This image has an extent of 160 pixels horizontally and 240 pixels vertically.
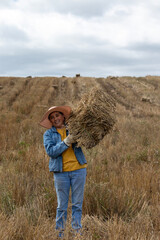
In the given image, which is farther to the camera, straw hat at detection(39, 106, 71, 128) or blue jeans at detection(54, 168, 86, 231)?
straw hat at detection(39, 106, 71, 128)

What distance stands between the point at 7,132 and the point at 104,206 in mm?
5703

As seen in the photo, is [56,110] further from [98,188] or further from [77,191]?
[98,188]

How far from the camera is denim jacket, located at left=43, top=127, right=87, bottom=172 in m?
3.13

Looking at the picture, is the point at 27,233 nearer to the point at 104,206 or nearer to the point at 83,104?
the point at 104,206

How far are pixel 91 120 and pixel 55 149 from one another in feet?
1.86

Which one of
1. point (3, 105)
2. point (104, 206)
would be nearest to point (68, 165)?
point (104, 206)

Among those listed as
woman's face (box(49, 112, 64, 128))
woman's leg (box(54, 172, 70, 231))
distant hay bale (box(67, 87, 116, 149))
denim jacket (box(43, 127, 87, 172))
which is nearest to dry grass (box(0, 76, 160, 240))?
woman's leg (box(54, 172, 70, 231))

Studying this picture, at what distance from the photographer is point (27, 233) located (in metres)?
2.96

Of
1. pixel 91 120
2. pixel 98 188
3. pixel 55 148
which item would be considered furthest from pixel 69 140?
pixel 98 188

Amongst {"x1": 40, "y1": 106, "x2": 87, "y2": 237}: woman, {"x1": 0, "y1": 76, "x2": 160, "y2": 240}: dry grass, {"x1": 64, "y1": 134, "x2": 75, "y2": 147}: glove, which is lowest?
{"x1": 0, "y1": 76, "x2": 160, "y2": 240}: dry grass

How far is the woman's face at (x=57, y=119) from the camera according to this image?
3.43m

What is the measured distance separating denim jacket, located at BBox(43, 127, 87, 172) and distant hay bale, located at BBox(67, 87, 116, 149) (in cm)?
20

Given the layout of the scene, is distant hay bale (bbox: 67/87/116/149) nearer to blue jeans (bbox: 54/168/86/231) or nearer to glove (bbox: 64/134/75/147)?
glove (bbox: 64/134/75/147)

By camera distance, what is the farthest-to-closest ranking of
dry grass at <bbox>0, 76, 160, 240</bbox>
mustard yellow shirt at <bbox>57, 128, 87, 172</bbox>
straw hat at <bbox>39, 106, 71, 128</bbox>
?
straw hat at <bbox>39, 106, 71, 128</bbox> → mustard yellow shirt at <bbox>57, 128, 87, 172</bbox> → dry grass at <bbox>0, 76, 160, 240</bbox>
